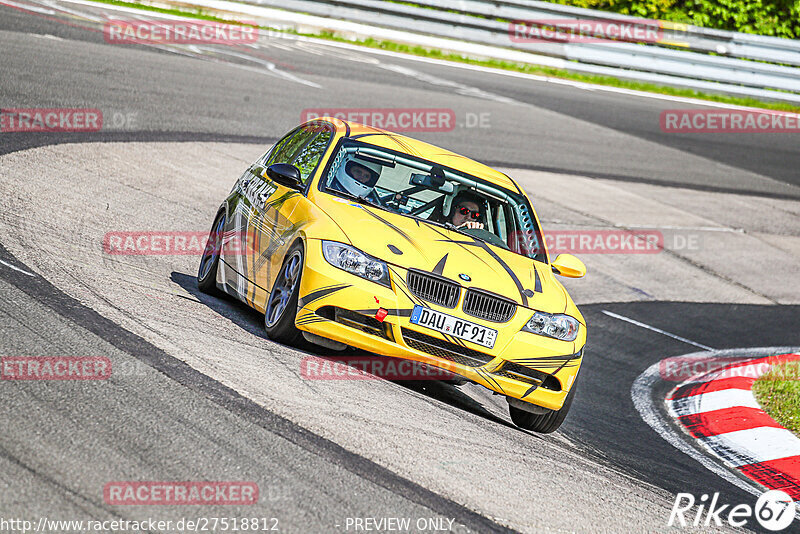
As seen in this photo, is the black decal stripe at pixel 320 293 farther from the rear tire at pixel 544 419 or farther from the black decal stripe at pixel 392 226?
the rear tire at pixel 544 419

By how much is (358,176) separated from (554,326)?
1.94 metres

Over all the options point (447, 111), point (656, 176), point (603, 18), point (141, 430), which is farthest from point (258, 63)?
point (141, 430)

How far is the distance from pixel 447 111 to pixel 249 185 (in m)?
11.2

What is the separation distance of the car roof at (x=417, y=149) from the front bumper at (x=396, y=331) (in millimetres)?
1701

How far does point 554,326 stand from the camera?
6754 millimetres

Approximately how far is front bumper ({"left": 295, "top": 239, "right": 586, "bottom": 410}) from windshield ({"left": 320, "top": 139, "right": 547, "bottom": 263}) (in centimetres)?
120

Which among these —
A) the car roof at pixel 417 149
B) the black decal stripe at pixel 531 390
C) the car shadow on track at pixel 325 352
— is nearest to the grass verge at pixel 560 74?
the car roof at pixel 417 149

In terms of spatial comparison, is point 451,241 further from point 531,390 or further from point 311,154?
point 311,154

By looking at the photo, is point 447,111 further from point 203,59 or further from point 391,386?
point 391,386

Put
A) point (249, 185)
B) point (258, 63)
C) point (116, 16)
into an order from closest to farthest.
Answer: point (249, 185), point (258, 63), point (116, 16)

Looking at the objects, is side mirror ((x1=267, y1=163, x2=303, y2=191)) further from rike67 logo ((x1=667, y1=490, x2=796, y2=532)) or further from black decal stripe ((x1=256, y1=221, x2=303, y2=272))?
rike67 logo ((x1=667, y1=490, x2=796, y2=532))

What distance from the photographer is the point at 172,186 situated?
11.8m

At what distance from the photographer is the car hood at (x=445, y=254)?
6605mm

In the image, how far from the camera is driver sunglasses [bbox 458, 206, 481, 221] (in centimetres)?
793
